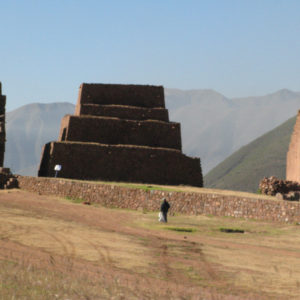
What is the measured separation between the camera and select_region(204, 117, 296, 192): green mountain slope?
4809 inches

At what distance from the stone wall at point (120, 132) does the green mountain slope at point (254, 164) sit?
66.5 meters

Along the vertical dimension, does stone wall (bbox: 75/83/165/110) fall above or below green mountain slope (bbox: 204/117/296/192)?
below

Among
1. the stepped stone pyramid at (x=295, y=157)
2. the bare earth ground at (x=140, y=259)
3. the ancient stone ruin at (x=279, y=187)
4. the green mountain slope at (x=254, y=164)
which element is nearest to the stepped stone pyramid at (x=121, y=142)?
the ancient stone ruin at (x=279, y=187)

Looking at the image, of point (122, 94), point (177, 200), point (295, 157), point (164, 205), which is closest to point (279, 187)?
point (295, 157)

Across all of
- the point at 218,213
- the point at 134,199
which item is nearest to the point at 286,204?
the point at 218,213

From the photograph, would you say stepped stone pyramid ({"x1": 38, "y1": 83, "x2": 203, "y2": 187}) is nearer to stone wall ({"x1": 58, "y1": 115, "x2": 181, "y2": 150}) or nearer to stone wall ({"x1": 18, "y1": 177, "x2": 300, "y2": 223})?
stone wall ({"x1": 58, "y1": 115, "x2": 181, "y2": 150})

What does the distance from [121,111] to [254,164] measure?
8415 centimetres

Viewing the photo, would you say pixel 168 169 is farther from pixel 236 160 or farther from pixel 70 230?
pixel 236 160

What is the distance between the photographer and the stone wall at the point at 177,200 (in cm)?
3281

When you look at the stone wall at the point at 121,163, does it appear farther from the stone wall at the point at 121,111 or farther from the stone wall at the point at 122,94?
the stone wall at the point at 122,94

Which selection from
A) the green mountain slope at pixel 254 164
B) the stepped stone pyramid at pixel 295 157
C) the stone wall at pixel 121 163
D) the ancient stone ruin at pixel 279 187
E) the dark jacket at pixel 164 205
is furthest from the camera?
the green mountain slope at pixel 254 164

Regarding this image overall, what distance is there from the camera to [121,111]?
52906mm

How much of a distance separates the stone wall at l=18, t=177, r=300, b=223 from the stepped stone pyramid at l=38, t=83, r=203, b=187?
5171 mm

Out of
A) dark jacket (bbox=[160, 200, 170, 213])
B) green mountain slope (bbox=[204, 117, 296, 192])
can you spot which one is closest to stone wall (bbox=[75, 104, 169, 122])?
dark jacket (bbox=[160, 200, 170, 213])
